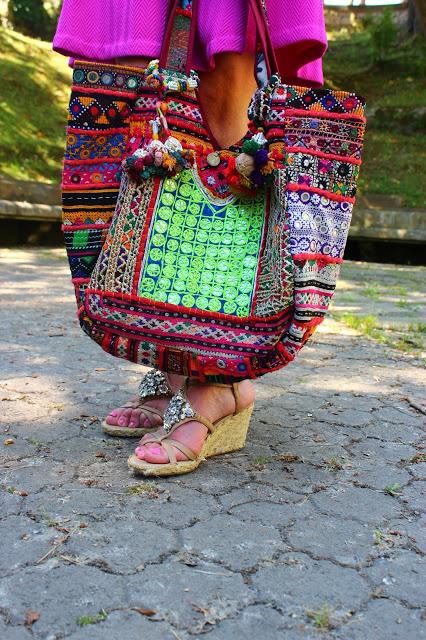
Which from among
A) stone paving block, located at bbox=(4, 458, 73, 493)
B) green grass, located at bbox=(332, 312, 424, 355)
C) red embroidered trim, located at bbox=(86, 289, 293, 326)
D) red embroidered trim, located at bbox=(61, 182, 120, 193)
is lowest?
stone paving block, located at bbox=(4, 458, 73, 493)

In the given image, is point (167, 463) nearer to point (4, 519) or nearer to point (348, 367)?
point (4, 519)

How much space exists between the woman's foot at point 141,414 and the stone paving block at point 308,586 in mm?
726

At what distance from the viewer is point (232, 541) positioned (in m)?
1.34

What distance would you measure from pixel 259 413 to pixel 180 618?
1162 millimetres

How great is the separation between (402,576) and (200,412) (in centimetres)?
66

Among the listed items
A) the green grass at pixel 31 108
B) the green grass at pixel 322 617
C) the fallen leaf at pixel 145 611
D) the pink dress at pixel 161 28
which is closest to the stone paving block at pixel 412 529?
the green grass at pixel 322 617

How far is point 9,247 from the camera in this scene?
284 inches

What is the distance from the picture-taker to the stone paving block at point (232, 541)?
4.19 feet

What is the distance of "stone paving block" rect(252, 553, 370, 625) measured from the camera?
1141mm

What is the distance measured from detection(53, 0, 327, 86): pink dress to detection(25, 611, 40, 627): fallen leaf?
4.10 ft

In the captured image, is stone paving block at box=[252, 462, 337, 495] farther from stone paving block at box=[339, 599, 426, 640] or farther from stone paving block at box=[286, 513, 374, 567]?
stone paving block at box=[339, 599, 426, 640]

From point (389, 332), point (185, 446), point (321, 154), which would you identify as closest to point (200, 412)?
point (185, 446)

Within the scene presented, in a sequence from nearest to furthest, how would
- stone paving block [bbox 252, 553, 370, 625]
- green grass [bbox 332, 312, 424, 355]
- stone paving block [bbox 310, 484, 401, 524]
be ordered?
stone paving block [bbox 252, 553, 370, 625]
stone paving block [bbox 310, 484, 401, 524]
green grass [bbox 332, 312, 424, 355]

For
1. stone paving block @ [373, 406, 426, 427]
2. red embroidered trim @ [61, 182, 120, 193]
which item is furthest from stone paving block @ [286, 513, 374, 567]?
red embroidered trim @ [61, 182, 120, 193]
